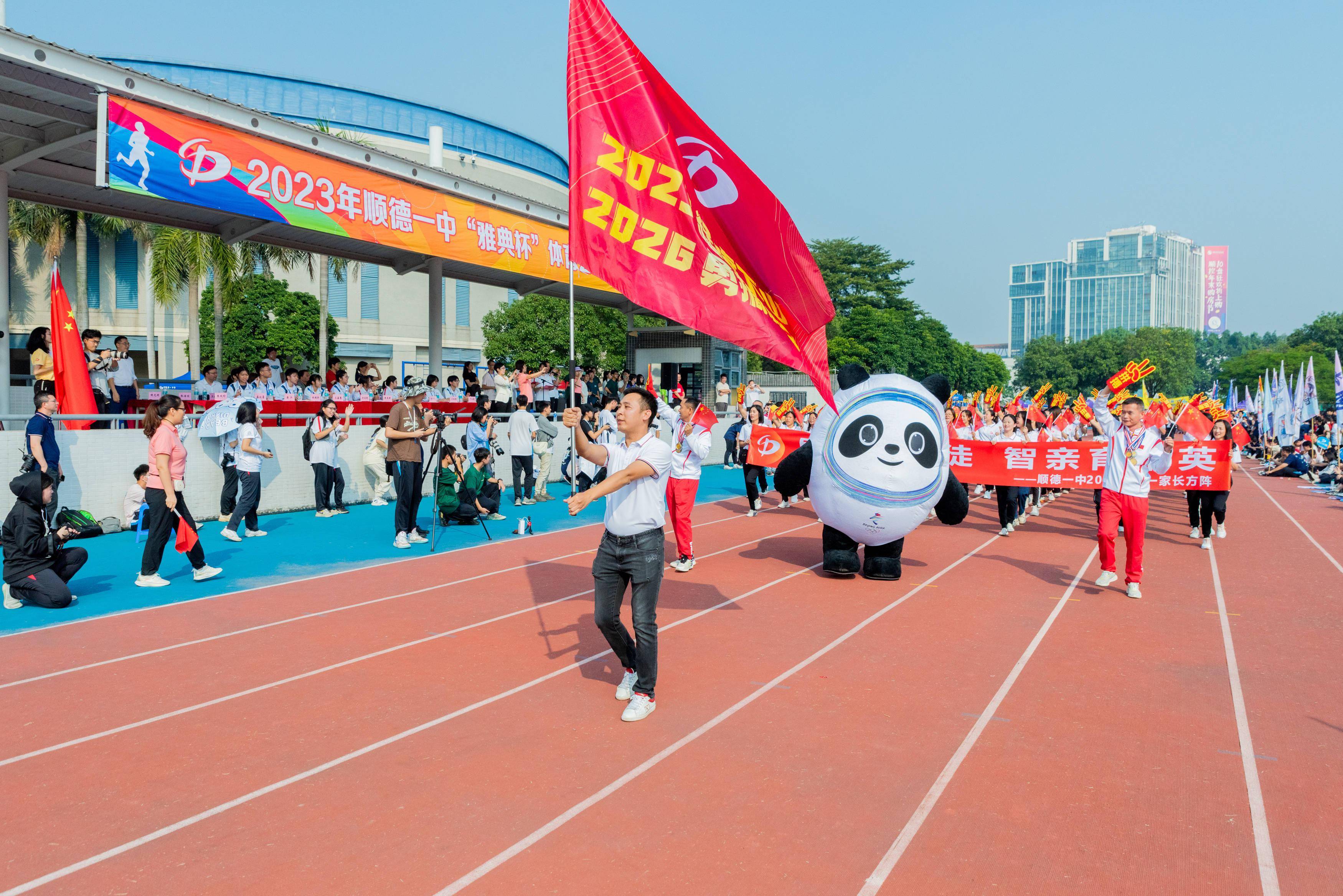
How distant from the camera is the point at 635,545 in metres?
5.64

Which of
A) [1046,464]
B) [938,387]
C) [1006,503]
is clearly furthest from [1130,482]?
[1046,464]

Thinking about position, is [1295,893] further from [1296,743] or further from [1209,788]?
[1296,743]

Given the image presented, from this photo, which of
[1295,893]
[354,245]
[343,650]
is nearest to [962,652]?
[1295,893]

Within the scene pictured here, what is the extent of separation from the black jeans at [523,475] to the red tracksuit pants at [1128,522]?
956cm

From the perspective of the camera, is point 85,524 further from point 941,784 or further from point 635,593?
point 941,784

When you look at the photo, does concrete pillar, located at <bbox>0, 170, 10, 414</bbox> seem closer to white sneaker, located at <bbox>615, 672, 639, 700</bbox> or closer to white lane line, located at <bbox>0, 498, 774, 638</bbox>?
white lane line, located at <bbox>0, 498, 774, 638</bbox>

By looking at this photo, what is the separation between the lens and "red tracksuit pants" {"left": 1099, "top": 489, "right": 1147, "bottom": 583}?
9.07 metres

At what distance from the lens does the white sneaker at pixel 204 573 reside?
919cm

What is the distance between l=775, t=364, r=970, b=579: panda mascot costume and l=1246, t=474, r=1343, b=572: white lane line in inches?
230

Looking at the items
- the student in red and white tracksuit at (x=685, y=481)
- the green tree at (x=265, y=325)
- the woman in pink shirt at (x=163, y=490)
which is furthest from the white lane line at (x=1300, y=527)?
the green tree at (x=265, y=325)

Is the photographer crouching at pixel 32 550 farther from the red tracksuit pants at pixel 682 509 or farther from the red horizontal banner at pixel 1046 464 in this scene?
the red horizontal banner at pixel 1046 464

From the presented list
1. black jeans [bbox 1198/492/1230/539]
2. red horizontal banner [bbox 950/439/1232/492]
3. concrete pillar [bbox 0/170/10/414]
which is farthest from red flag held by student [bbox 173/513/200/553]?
black jeans [bbox 1198/492/1230/539]

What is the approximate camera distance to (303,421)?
1423 cm

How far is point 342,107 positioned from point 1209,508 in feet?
194
